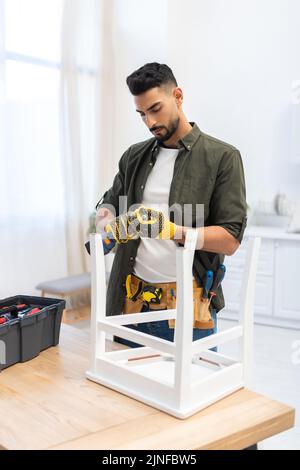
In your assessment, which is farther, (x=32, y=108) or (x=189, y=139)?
(x=32, y=108)

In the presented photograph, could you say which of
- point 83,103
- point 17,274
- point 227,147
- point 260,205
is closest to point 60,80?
point 83,103

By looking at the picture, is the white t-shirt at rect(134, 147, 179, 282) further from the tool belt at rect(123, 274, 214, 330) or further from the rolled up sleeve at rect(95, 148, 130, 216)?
the rolled up sleeve at rect(95, 148, 130, 216)

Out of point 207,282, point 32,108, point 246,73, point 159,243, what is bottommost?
point 207,282

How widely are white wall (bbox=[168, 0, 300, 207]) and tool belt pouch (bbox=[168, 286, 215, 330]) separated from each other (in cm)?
358

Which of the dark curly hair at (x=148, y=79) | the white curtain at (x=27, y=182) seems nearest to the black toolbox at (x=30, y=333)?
the dark curly hair at (x=148, y=79)

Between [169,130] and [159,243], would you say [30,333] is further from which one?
[169,130]

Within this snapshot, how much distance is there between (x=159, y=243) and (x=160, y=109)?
438mm

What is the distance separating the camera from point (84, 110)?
5.07 m

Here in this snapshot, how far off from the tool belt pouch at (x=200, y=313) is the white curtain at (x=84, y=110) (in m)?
3.40

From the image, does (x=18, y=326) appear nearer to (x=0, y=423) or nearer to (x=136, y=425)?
(x=0, y=423)

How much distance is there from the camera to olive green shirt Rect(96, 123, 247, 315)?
1.65m

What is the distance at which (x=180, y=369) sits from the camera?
119cm

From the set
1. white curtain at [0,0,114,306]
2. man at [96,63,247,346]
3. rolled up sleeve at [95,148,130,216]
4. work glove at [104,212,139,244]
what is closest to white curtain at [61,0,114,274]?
white curtain at [0,0,114,306]

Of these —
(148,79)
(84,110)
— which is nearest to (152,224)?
(148,79)
